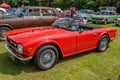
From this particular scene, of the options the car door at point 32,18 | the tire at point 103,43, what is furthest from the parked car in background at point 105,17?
the tire at point 103,43

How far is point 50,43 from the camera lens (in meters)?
5.07

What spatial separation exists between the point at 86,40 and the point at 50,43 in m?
1.42

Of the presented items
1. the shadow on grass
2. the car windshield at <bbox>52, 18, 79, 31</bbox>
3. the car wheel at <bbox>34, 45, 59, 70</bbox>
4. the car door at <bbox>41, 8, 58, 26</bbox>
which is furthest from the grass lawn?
the car door at <bbox>41, 8, 58, 26</bbox>

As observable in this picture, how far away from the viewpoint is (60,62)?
5.78m

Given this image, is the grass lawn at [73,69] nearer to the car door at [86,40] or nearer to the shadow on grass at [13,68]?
the shadow on grass at [13,68]

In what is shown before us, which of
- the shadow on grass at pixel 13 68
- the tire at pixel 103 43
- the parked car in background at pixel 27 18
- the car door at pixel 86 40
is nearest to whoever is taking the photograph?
the shadow on grass at pixel 13 68

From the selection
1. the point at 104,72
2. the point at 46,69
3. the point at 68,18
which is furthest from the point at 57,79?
the point at 68,18

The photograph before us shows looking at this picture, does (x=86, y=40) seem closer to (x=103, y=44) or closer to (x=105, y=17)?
(x=103, y=44)

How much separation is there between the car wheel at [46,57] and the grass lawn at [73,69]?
0.16 m

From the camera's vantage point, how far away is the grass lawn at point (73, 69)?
15.7ft

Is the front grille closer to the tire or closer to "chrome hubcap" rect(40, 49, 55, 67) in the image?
"chrome hubcap" rect(40, 49, 55, 67)

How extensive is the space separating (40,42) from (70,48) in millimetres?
1099

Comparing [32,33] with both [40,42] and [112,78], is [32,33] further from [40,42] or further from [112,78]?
[112,78]

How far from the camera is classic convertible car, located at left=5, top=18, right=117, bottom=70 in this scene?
473cm
